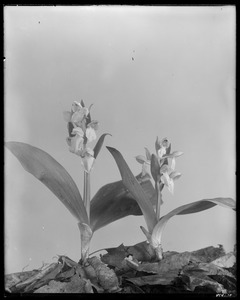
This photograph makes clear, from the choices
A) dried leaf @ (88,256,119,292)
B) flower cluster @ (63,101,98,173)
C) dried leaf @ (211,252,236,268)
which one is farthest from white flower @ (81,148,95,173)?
dried leaf @ (211,252,236,268)

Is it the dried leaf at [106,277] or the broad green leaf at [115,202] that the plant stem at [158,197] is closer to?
the broad green leaf at [115,202]

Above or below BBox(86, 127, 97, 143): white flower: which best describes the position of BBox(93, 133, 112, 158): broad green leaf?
below

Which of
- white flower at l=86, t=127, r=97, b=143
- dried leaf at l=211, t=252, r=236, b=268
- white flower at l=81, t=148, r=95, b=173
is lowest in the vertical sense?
dried leaf at l=211, t=252, r=236, b=268

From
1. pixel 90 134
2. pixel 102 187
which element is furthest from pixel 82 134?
pixel 102 187

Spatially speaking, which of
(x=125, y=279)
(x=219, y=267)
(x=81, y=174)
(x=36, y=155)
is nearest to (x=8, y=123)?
(x=36, y=155)

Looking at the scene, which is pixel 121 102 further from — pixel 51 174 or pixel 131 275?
pixel 131 275

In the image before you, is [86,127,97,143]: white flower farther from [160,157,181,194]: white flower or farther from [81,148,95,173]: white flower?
[160,157,181,194]: white flower
